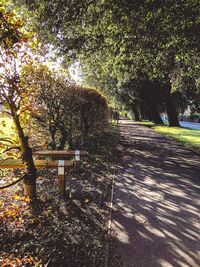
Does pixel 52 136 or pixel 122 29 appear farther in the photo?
pixel 122 29

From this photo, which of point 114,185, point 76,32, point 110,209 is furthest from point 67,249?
point 76,32

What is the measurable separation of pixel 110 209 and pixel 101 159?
5.13 metres

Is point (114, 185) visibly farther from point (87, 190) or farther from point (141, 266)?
point (141, 266)

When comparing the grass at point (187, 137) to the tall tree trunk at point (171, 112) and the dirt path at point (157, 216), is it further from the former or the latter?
the tall tree trunk at point (171, 112)

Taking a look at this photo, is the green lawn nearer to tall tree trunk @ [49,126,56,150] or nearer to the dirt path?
the dirt path

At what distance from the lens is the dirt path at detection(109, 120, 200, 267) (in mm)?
3936

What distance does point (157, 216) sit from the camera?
5.30 meters

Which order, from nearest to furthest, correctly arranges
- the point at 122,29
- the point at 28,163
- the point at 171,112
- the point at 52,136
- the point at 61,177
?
the point at 28,163
the point at 61,177
the point at 52,136
the point at 122,29
the point at 171,112

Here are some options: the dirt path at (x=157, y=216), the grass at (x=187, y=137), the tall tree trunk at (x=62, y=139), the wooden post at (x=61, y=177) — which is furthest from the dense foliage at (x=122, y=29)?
the wooden post at (x=61, y=177)

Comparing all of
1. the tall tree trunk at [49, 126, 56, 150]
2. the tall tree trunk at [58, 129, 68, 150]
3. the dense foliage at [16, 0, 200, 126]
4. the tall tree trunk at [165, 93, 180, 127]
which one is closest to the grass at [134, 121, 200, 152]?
the dense foliage at [16, 0, 200, 126]

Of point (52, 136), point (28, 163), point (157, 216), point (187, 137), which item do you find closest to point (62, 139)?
point (52, 136)

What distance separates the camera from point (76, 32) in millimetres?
11695

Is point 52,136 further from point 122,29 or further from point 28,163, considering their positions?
point 122,29

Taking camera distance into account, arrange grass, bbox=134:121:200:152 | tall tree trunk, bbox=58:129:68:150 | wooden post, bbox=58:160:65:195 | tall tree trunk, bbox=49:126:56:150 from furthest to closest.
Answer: grass, bbox=134:121:200:152 → tall tree trunk, bbox=58:129:68:150 → tall tree trunk, bbox=49:126:56:150 → wooden post, bbox=58:160:65:195
